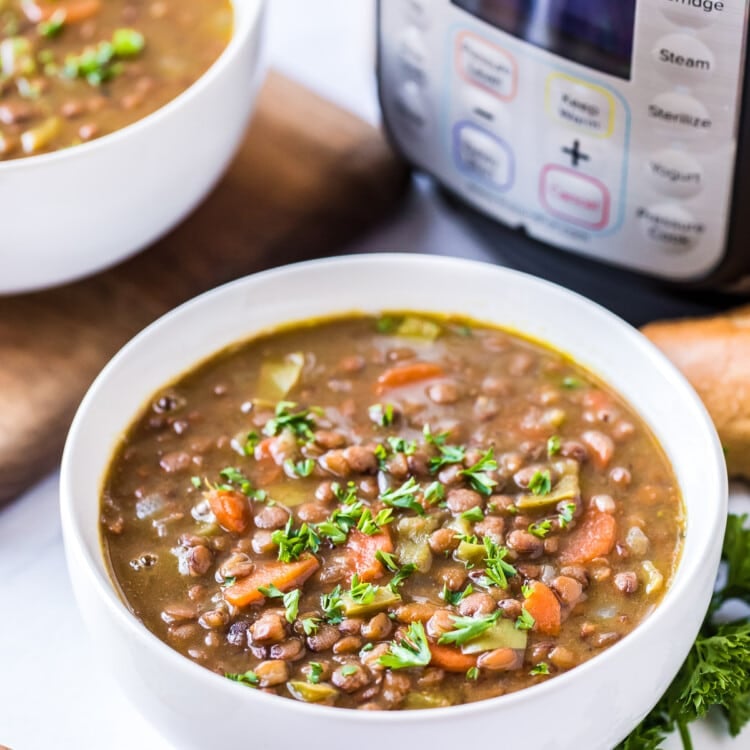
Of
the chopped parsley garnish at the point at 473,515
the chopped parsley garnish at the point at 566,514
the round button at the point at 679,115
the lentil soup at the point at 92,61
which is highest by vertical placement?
the round button at the point at 679,115

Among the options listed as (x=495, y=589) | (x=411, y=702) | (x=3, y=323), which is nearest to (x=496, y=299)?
(x=495, y=589)

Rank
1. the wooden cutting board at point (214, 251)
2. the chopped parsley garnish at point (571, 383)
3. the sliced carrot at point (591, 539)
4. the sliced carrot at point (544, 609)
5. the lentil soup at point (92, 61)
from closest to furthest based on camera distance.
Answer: the sliced carrot at point (544, 609) → the sliced carrot at point (591, 539) → the chopped parsley garnish at point (571, 383) → the wooden cutting board at point (214, 251) → the lentil soup at point (92, 61)

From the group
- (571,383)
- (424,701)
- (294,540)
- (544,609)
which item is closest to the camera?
(424,701)

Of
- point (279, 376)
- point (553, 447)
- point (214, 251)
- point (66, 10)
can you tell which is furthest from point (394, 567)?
point (66, 10)

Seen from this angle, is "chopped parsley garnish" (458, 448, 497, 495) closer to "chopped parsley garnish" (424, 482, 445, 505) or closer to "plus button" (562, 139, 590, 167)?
"chopped parsley garnish" (424, 482, 445, 505)

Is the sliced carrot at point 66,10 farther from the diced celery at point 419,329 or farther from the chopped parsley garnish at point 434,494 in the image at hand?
the chopped parsley garnish at point 434,494

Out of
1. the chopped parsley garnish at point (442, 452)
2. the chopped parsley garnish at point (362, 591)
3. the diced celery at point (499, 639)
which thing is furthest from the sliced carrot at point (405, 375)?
the diced celery at point (499, 639)

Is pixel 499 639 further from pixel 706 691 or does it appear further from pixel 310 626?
pixel 706 691
